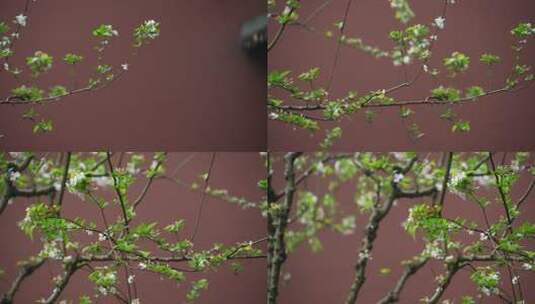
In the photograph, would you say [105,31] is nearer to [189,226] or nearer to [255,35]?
[255,35]

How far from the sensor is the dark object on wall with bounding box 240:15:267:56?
227 cm

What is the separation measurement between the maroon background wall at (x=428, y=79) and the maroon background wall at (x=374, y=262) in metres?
0.13

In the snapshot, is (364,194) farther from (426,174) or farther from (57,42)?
(57,42)

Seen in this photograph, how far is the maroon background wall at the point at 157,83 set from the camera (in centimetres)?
214

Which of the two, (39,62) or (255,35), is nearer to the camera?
(39,62)

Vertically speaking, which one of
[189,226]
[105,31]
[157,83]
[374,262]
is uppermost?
[105,31]

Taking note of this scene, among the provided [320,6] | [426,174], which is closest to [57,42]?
[320,6]

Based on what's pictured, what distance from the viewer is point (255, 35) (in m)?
2.28

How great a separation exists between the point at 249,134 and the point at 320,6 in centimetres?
47

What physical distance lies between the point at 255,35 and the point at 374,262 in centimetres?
82

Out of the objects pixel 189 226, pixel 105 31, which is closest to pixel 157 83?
pixel 105 31

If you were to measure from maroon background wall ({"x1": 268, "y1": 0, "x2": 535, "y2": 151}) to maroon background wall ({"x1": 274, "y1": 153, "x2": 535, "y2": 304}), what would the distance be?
0.13m

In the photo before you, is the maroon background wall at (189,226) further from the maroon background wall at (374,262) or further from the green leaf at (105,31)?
the green leaf at (105,31)

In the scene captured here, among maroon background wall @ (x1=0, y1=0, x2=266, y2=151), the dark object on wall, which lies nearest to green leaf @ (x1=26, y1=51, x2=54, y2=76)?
maroon background wall @ (x1=0, y1=0, x2=266, y2=151)
